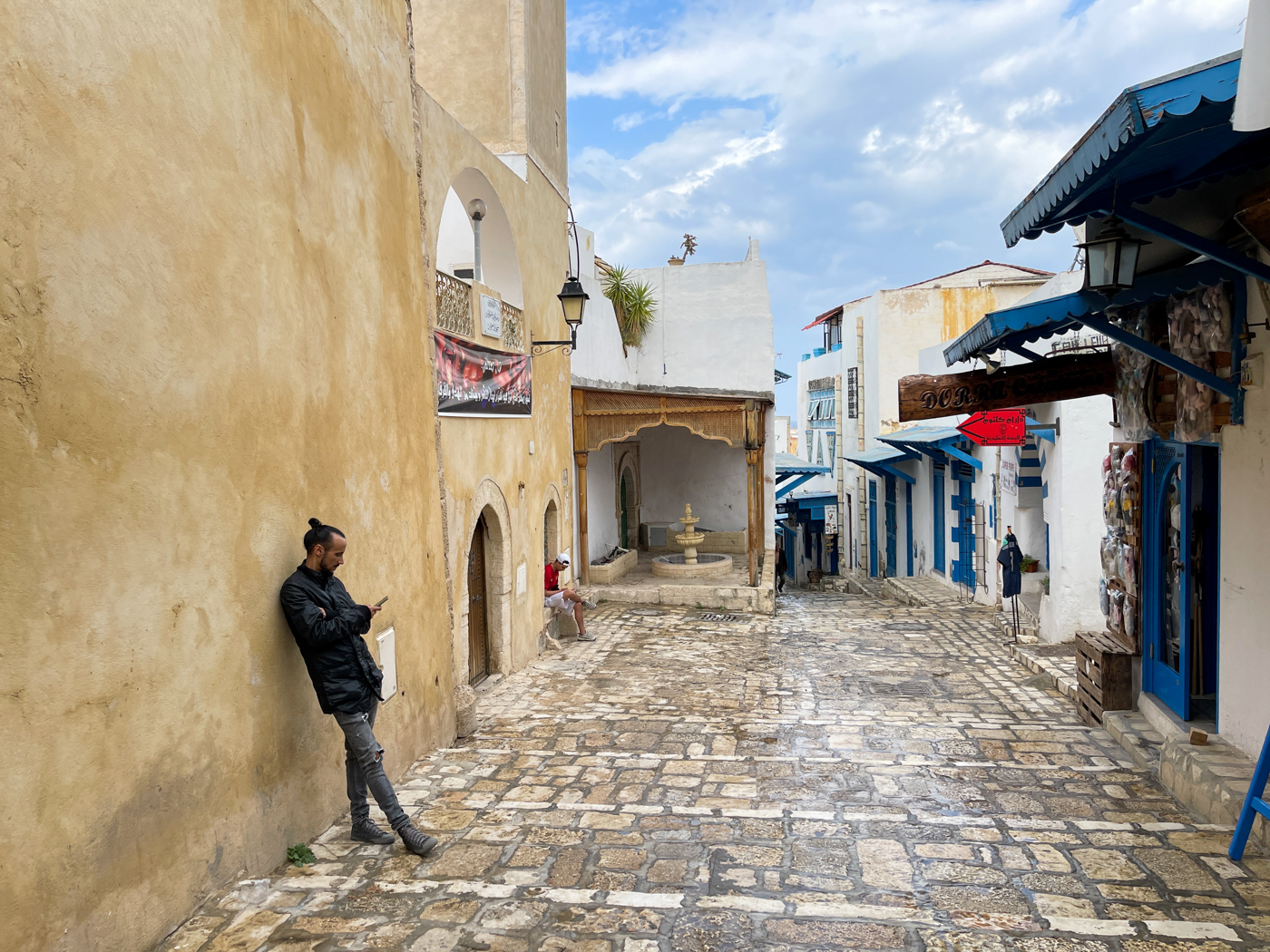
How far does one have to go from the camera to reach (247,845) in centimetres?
399

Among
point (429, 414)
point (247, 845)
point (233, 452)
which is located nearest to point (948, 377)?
point (429, 414)

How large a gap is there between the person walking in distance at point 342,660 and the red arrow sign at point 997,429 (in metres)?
7.73

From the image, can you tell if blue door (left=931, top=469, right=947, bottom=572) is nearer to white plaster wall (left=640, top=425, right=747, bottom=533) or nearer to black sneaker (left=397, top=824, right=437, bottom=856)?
white plaster wall (left=640, top=425, right=747, bottom=533)

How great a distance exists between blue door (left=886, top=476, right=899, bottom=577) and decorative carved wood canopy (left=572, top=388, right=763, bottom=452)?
9.52 meters

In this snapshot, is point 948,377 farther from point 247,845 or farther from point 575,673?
point 247,845

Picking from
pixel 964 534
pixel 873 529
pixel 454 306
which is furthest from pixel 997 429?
pixel 873 529

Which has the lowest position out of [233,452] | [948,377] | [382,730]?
[382,730]

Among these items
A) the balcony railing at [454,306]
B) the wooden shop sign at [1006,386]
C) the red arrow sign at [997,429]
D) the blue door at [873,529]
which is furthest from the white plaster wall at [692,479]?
the wooden shop sign at [1006,386]

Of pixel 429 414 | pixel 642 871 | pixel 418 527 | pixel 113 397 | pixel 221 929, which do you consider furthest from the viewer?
pixel 429 414

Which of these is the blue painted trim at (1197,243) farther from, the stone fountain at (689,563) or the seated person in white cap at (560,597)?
the stone fountain at (689,563)

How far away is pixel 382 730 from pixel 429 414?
2.43 metres

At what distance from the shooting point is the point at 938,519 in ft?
58.0

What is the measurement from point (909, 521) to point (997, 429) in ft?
36.0

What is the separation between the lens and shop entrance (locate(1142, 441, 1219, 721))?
229 inches
